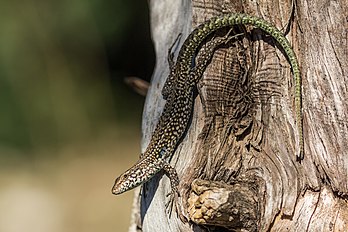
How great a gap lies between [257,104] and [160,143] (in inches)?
23.4

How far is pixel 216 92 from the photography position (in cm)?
336

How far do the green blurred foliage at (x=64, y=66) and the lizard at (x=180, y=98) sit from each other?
5.91 metres

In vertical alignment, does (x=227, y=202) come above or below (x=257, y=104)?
below

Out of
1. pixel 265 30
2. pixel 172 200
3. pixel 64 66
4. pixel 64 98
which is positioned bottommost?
pixel 172 200

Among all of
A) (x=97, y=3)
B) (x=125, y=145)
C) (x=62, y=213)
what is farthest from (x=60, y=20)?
(x=62, y=213)

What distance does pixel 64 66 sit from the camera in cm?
973

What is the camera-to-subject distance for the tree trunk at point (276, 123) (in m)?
3.24

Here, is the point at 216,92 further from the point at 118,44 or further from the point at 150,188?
the point at 118,44

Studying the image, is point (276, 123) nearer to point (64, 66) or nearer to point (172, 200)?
point (172, 200)

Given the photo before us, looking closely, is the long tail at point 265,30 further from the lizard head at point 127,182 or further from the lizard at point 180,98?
the lizard head at point 127,182

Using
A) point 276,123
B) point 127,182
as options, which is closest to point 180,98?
point 276,123

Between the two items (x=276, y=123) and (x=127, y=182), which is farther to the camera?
(x=127, y=182)

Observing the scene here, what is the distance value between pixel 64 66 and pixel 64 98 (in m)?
0.45

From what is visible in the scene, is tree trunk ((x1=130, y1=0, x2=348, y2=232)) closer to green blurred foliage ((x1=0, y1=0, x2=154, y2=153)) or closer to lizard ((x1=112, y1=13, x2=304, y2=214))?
lizard ((x1=112, y1=13, x2=304, y2=214))
